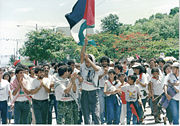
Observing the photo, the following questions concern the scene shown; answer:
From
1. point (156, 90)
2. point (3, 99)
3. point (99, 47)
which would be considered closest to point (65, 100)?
point (3, 99)

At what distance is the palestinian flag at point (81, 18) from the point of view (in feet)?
22.0

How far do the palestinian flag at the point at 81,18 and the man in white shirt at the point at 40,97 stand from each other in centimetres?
131

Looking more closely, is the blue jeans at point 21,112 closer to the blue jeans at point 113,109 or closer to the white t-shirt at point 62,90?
the white t-shirt at point 62,90

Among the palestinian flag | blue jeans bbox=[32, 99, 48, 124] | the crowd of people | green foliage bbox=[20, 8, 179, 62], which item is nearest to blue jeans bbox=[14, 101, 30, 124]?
the crowd of people

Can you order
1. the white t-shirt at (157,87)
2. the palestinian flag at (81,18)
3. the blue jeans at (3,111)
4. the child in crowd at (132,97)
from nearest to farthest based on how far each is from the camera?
1. the palestinian flag at (81,18)
2. the child in crowd at (132,97)
3. the blue jeans at (3,111)
4. the white t-shirt at (157,87)

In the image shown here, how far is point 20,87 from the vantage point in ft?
20.3

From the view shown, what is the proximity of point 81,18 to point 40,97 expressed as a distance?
2.26 meters

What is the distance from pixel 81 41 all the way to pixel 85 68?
0.80 m

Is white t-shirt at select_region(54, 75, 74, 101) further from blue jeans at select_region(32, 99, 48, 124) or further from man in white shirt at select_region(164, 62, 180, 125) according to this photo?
man in white shirt at select_region(164, 62, 180, 125)

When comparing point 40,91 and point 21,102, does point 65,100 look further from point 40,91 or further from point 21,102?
point 21,102

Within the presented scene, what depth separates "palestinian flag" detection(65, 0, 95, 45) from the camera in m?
6.69

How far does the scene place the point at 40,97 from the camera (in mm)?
6371

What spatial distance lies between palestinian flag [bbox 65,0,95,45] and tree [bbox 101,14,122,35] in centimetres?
4530

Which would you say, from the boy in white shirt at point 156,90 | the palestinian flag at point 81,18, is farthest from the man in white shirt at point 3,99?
the boy in white shirt at point 156,90
